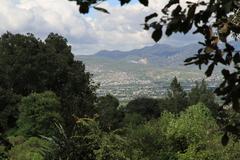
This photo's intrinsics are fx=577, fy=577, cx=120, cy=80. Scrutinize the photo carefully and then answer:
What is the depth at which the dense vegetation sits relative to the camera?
81.0ft

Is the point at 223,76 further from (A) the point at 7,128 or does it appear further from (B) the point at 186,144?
(A) the point at 7,128

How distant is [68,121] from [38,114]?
10.2m

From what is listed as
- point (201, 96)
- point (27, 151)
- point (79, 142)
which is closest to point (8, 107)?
point (27, 151)

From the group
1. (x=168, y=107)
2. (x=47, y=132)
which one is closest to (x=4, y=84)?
(x=47, y=132)

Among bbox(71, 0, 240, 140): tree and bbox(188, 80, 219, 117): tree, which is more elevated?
bbox(71, 0, 240, 140): tree

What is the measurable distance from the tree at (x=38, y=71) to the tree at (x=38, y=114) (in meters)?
7.26

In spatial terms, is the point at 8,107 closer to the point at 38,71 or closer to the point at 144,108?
the point at 38,71

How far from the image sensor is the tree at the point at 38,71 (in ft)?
240

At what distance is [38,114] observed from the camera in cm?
6175

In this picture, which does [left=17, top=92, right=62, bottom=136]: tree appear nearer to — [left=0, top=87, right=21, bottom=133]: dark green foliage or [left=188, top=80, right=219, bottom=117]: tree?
[left=0, top=87, right=21, bottom=133]: dark green foliage

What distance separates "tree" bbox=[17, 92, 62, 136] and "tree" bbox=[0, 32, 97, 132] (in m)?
7.26

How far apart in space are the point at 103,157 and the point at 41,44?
5513cm

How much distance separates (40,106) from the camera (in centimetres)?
6219

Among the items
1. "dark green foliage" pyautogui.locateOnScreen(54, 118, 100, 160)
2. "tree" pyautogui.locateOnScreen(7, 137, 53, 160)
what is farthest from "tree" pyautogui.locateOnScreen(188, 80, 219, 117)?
"dark green foliage" pyautogui.locateOnScreen(54, 118, 100, 160)
